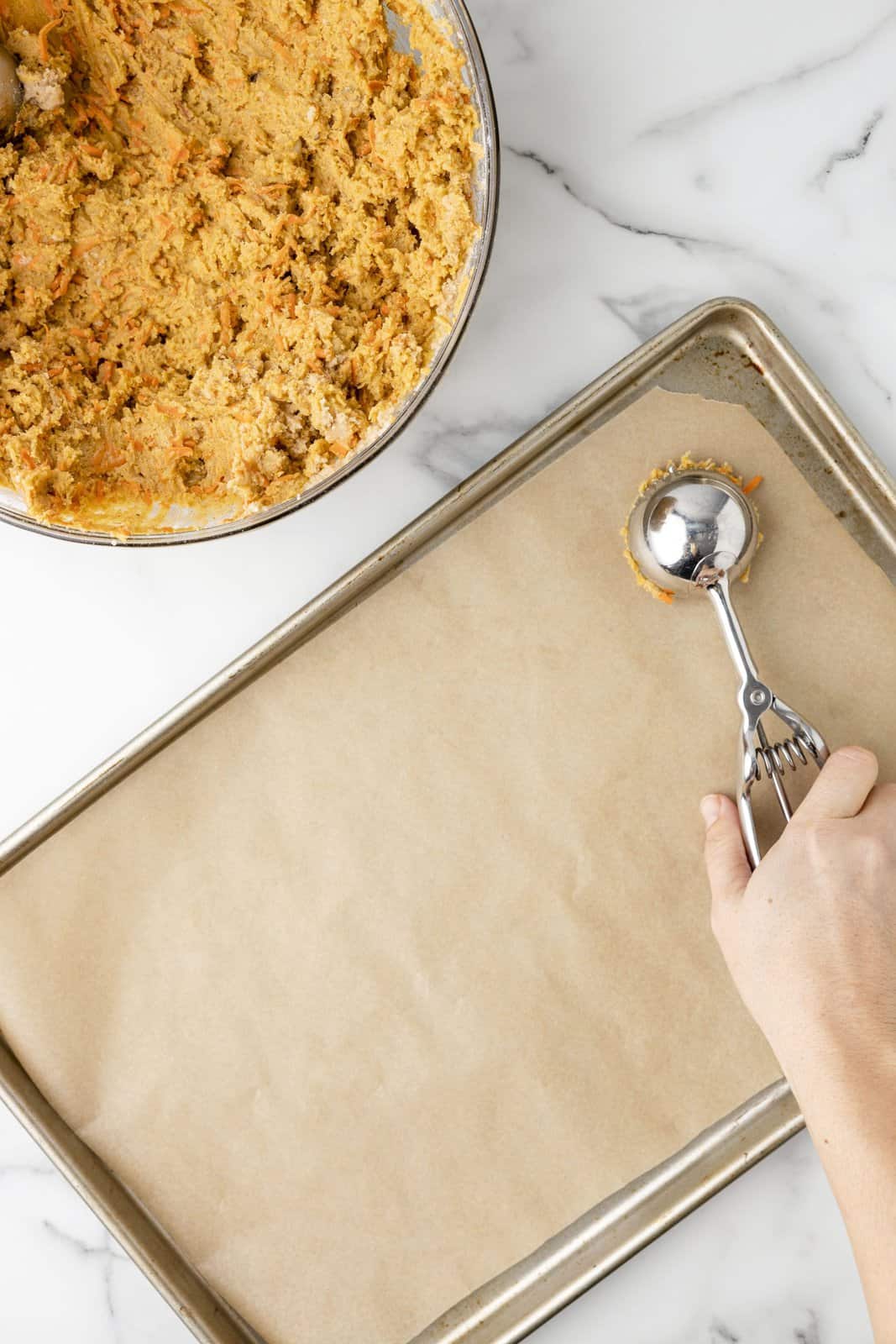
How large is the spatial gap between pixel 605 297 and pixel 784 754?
1.53 ft

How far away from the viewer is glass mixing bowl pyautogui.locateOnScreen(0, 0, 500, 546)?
759 mm

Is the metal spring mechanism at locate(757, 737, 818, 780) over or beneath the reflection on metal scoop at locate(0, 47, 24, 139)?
beneath

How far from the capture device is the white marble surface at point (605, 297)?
918 millimetres

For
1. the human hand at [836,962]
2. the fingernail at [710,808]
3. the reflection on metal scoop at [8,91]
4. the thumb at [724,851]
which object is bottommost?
the human hand at [836,962]

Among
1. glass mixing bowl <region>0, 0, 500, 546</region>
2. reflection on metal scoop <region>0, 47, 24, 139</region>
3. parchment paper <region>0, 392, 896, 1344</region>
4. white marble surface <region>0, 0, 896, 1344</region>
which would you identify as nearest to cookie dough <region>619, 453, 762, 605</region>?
parchment paper <region>0, 392, 896, 1344</region>

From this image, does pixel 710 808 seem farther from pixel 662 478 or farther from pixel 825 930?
pixel 662 478

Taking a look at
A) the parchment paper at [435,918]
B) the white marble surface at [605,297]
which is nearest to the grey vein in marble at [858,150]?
the white marble surface at [605,297]

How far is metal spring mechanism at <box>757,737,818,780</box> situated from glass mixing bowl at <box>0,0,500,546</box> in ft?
1.43

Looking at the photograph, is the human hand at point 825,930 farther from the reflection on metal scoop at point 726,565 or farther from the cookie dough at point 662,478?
the cookie dough at point 662,478

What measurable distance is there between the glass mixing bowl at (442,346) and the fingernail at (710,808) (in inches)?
17.3

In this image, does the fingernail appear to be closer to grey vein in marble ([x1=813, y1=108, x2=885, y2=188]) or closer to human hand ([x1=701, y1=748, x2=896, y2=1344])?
human hand ([x1=701, y1=748, x2=896, y2=1344])

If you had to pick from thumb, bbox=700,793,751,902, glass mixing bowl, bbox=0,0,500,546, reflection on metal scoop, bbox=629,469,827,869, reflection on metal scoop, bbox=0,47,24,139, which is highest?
reflection on metal scoop, bbox=0,47,24,139

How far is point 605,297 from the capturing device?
3.05ft

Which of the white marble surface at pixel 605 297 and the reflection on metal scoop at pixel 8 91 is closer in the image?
the reflection on metal scoop at pixel 8 91
